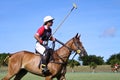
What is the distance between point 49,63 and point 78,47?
1.40 meters

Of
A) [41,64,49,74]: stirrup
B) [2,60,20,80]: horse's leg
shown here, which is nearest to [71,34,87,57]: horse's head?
[41,64,49,74]: stirrup

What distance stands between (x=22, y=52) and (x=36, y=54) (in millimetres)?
731

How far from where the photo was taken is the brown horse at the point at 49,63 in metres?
15.9

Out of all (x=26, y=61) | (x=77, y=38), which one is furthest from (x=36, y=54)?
(x=77, y=38)

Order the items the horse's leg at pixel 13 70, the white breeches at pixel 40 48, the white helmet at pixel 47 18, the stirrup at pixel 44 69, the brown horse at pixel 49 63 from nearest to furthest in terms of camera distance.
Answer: the stirrup at pixel 44 69 → the brown horse at pixel 49 63 → the white helmet at pixel 47 18 → the white breeches at pixel 40 48 → the horse's leg at pixel 13 70

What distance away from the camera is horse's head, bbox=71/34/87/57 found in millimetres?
16016

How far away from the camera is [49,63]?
16141mm

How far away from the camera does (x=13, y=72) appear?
17000 millimetres

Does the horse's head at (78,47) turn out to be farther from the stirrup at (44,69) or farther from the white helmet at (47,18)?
the stirrup at (44,69)

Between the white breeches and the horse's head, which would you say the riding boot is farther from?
the horse's head

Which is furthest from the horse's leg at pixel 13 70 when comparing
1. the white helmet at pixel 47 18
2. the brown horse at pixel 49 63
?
the white helmet at pixel 47 18

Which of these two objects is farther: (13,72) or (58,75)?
(13,72)

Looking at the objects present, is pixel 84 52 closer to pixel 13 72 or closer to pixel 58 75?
pixel 58 75

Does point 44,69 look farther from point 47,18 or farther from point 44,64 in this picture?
point 47,18
